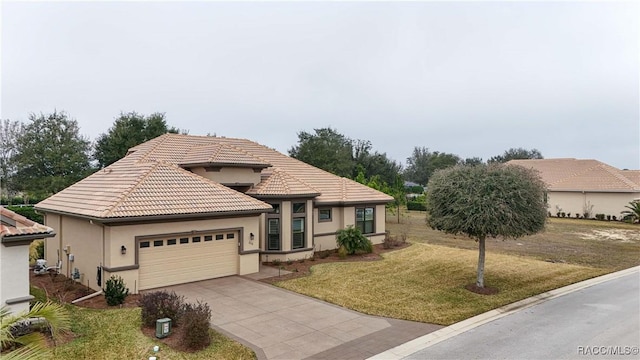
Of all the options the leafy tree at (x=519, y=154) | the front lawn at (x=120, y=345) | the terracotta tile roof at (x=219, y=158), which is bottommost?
the front lawn at (x=120, y=345)

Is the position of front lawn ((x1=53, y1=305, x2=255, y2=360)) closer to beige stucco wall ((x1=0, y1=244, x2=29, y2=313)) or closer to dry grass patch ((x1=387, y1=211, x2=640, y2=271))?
beige stucco wall ((x1=0, y1=244, x2=29, y2=313))

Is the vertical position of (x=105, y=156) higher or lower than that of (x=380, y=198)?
higher

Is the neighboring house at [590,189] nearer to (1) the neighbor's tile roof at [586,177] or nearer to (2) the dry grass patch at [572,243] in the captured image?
(1) the neighbor's tile roof at [586,177]

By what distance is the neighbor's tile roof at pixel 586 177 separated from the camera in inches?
1575

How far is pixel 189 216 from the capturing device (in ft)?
48.3

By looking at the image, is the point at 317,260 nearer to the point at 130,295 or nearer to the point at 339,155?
the point at 130,295

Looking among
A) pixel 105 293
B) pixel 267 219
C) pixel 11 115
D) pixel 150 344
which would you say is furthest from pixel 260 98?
pixel 11 115

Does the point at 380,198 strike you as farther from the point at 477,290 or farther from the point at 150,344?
the point at 150,344

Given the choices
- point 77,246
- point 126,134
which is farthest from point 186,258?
point 126,134

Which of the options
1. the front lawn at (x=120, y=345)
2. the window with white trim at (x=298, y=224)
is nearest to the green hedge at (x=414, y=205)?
the window with white trim at (x=298, y=224)

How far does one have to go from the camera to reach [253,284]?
1514 cm

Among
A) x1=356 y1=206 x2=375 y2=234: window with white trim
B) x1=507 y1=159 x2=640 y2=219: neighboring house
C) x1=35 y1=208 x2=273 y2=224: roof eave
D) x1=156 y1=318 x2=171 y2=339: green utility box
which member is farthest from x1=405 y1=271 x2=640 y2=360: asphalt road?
x1=507 y1=159 x2=640 y2=219: neighboring house

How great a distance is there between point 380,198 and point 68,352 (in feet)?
59.6

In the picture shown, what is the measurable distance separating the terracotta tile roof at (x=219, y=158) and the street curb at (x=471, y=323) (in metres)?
12.3
